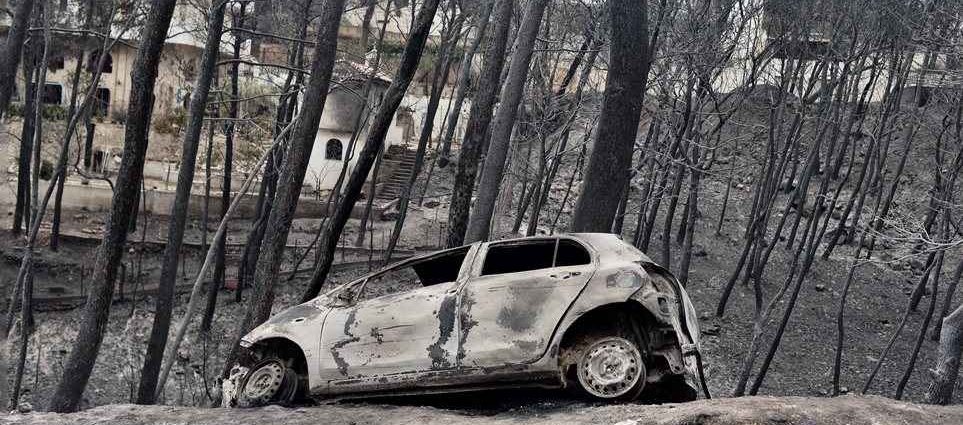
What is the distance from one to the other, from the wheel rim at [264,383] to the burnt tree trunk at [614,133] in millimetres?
4620

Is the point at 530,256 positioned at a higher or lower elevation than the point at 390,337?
higher

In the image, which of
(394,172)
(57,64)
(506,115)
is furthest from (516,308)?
(57,64)

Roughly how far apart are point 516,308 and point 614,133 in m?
4.78

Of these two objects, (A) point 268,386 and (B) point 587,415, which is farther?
(A) point 268,386

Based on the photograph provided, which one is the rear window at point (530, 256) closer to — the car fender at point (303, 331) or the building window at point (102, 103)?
the car fender at point (303, 331)

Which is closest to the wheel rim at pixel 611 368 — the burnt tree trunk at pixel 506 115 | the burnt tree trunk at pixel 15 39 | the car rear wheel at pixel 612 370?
the car rear wheel at pixel 612 370

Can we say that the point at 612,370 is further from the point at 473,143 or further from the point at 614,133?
the point at 473,143

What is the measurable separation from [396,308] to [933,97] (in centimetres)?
2303

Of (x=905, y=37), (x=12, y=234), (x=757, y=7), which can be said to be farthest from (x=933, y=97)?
(x=12, y=234)

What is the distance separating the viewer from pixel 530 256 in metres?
9.09

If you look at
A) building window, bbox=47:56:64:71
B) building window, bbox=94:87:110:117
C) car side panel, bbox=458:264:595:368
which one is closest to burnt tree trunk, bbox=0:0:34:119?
car side panel, bbox=458:264:595:368

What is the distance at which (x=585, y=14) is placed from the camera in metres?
27.6

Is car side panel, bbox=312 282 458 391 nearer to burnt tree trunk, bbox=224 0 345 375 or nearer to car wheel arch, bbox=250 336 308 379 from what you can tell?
car wheel arch, bbox=250 336 308 379

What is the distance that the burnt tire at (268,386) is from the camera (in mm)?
9172
